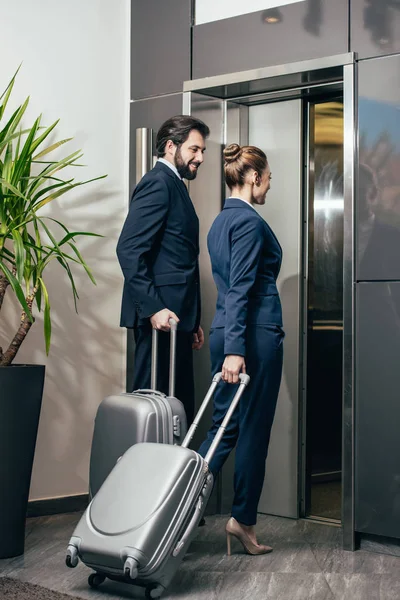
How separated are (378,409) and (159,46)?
2.00 m

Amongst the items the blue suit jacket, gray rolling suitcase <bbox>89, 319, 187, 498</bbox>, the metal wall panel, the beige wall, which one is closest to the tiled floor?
gray rolling suitcase <bbox>89, 319, 187, 498</bbox>

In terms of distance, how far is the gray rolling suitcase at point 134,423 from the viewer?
9.69ft

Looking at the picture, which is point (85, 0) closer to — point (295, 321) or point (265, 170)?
point (265, 170)

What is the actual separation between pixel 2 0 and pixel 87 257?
3.97ft

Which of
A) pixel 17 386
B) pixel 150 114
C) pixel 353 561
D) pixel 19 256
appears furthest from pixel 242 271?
pixel 150 114

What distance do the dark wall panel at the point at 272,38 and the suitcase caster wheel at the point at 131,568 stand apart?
2124 millimetres

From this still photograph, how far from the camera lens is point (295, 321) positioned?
378 centimetres

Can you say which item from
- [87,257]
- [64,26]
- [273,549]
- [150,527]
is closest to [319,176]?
[87,257]

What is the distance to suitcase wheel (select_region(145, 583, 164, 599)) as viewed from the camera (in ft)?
8.55

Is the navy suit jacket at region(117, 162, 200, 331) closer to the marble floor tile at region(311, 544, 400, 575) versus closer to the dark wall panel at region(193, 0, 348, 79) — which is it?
the dark wall panel at region(193, 0, 348, 79)

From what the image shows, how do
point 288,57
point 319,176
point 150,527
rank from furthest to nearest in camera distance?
point 319,176, point 288,57, point 150,527

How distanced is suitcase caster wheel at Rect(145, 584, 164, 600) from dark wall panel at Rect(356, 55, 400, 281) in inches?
55.3

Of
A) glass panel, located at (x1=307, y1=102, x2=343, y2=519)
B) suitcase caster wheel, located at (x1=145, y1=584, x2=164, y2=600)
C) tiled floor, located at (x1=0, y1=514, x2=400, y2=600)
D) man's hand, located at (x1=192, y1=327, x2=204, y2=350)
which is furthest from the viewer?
glass panel, located at (x1=307, y1=102, x2=343, y2=519)

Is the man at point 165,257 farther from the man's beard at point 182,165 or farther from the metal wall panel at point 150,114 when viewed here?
the metal wall panel at point 150,114
